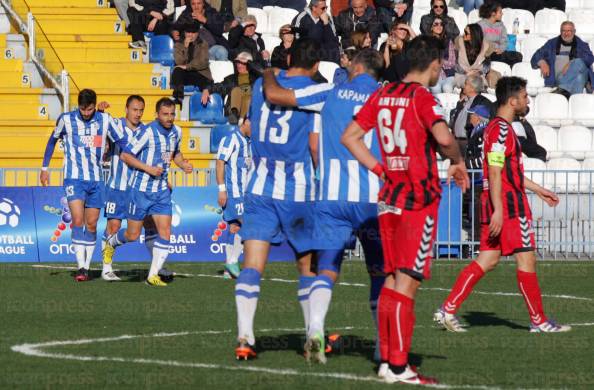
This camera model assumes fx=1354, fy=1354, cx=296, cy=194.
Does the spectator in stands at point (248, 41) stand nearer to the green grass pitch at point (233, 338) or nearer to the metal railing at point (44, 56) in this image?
the metal railing at point (44, 56)

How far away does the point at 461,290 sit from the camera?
11.0 meters

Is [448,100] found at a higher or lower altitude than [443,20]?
lower

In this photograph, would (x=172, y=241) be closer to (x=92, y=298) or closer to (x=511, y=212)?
(x=92, y=298)

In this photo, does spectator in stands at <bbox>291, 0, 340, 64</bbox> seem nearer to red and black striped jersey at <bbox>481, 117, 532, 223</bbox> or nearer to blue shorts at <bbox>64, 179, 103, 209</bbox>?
blue shorts at <bbox>64, 179, 103, 209</bbox>

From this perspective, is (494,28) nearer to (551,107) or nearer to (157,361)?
(551,107)

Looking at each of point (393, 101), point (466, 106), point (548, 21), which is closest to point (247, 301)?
point (393, 101)

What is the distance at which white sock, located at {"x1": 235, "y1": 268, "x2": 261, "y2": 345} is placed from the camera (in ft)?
29.4

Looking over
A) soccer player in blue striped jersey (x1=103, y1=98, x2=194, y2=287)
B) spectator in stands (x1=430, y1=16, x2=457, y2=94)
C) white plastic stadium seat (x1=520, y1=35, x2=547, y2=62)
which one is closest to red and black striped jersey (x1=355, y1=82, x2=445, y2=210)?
soccer player in blue striped jersey (x1=103, y1=98, x2=194, y2=287)

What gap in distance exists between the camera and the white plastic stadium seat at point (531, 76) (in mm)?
24562

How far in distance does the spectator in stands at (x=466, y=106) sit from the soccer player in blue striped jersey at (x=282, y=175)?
10966 mm

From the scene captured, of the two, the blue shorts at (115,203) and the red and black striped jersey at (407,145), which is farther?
the blue shorts at (115,203)

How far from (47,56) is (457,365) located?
15.6m

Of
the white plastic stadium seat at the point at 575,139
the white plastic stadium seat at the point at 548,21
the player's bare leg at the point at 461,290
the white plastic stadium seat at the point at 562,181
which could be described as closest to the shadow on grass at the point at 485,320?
the player's bare leg at the point at 461,290

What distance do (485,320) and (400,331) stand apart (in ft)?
13.0
